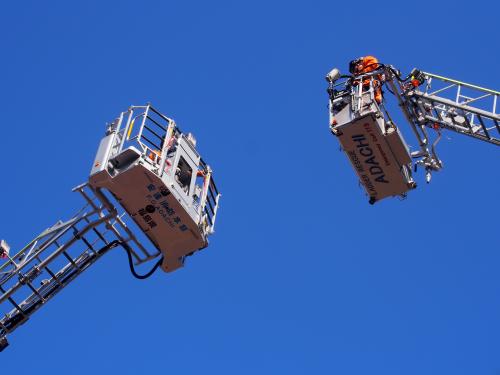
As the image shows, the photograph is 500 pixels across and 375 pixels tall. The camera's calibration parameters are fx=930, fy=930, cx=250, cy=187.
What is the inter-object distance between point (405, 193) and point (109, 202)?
33.6ft

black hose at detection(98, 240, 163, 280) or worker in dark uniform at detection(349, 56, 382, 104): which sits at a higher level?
worker in dark uniform at detection(349, 56, 382, 104)

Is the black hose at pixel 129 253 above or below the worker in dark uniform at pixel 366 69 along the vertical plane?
below

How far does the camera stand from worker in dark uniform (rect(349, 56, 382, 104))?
3028 centimetres

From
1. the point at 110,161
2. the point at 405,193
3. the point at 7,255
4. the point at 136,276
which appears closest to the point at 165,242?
the point at 136,276

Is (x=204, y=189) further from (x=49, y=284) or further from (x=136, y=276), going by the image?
(x=49, y=284)

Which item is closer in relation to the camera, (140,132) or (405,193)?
(140,132)

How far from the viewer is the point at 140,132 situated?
26.3 m

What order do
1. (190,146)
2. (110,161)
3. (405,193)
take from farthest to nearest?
1. (405,193)
2. (190,146)
3. (110,161)

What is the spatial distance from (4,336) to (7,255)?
2376mm

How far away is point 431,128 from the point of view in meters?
31.8

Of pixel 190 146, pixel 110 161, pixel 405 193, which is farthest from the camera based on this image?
pixel 405 193

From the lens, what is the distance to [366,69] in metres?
31.0

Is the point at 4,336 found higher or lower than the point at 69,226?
lower

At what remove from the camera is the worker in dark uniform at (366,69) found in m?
30.3
